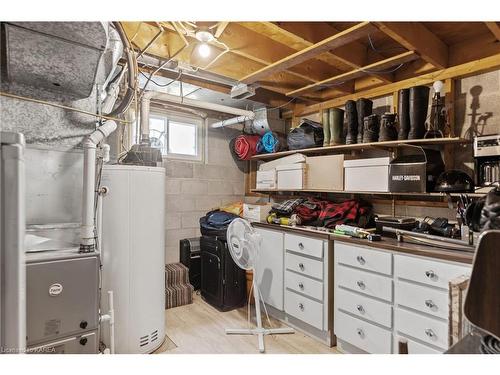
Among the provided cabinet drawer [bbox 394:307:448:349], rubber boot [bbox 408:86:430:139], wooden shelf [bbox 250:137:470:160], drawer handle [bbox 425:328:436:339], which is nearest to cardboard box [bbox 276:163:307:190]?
wooden shelf [bbox 250:137:470:160]

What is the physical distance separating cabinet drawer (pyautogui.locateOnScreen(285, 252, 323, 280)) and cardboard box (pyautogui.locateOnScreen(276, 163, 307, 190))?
2.33ft

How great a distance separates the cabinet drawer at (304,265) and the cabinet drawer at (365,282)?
16 cm

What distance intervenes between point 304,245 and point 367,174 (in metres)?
0.80

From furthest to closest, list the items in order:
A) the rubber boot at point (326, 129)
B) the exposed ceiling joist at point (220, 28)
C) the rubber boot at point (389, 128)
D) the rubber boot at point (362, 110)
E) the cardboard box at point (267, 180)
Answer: the cardboard box at point (267, 180), the rubber boot at point (326, 129), the rubber boot at point (362, 110), the rubber boot at point (389, 128), the exposed ceiling joist at point (220, 28)

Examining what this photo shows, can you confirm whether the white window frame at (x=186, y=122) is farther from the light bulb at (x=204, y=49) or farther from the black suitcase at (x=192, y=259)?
the light bulb at (x=204, y=49)

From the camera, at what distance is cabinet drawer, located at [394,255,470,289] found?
1.62 meters

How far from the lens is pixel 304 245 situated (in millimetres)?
2445

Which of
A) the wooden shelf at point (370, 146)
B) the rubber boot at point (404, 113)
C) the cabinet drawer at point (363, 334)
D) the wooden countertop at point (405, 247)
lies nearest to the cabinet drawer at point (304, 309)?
the cabinet drawer at point (363, 334)

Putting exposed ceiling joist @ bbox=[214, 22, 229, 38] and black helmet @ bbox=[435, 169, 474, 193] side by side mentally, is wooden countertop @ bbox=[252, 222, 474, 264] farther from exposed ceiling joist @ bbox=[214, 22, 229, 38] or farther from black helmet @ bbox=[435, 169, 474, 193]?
exposed ceiling joist @ bbox=[214, 22, 229, 38]

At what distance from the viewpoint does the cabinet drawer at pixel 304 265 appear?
7.67 ft

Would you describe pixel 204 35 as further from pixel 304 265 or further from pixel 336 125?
Answer: pixel 304 265

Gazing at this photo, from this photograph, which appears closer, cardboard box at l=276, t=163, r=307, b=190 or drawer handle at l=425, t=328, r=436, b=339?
drawer handle at l=425, t=328, r=436, b=339

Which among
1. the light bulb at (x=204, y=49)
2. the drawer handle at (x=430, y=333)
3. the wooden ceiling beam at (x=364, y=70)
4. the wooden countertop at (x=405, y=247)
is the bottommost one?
the drawer handle at (x=430, y=333)
